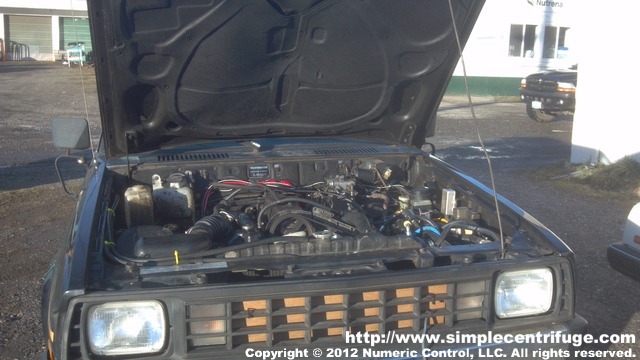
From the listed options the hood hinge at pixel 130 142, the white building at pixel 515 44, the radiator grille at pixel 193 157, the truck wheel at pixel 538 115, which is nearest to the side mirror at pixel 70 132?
the hood hinge at pixel 130 142

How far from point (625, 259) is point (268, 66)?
2474 millimetres

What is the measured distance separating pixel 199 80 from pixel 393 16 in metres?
1.11

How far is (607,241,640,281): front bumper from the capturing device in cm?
398

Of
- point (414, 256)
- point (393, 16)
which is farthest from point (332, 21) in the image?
point (414, 256)

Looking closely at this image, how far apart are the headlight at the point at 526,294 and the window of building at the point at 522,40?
2049cm

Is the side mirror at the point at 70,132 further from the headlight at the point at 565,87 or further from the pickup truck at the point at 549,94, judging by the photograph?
the headlight at the point at 565,87

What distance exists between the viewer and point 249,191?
3.78 meters

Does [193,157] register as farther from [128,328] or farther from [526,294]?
[526,294]

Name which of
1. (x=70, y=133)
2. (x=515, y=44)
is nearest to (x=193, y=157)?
(x=70, y=133)

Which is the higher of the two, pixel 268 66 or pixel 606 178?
pixel 268 66

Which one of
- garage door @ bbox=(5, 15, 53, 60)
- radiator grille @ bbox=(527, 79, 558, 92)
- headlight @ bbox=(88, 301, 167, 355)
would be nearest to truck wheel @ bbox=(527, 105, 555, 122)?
radiator grille @ bbox=(527, 79, 558, 92)

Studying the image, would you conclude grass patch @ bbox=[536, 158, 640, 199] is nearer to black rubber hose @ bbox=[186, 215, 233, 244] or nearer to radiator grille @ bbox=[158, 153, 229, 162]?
radiator grille @ bbox=[158, 153, 229, 162]

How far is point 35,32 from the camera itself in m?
37.4

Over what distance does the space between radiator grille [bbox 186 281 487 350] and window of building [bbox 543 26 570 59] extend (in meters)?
21.6
